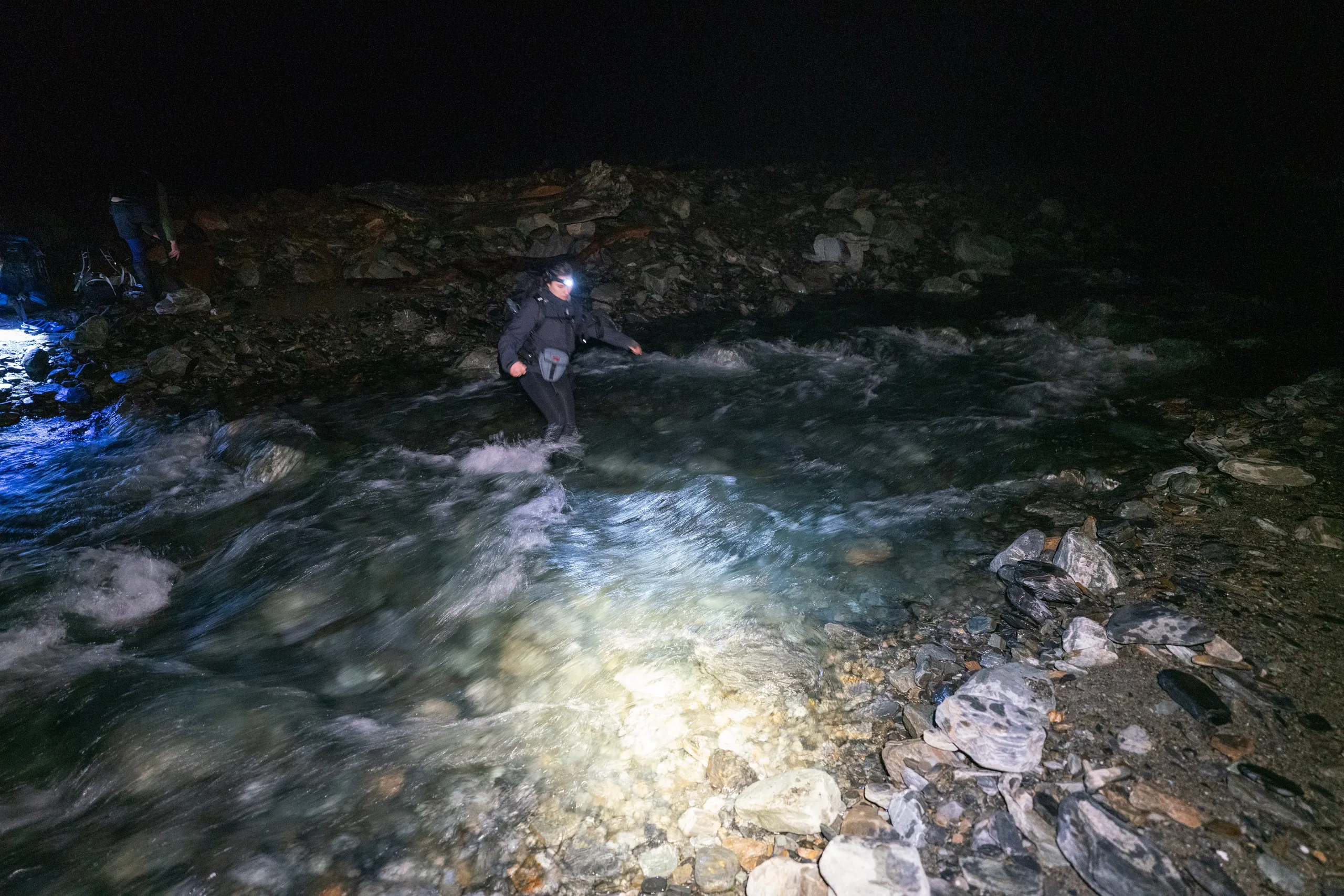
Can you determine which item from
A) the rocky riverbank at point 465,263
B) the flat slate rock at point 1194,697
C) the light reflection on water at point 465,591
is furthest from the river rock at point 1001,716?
the rocky riverbank at point 465,263

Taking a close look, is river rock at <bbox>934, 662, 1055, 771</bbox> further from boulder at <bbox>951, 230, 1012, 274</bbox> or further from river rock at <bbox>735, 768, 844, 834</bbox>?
boulder at <bbox>951, 230, 1012, 274</bbox>

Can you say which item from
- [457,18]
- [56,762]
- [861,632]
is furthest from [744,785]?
[457,18]

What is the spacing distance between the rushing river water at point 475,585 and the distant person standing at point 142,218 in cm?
278

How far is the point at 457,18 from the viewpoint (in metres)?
21.8

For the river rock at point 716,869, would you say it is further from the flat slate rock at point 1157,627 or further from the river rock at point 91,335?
the river rock at point 91,335

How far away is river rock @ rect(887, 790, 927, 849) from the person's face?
517 cm

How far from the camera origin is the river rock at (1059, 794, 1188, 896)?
2316 millimetres

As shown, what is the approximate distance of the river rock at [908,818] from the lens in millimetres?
2645

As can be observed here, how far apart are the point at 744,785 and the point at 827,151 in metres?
17.3

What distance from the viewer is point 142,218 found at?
29.0ft

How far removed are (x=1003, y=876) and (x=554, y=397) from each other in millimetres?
5892

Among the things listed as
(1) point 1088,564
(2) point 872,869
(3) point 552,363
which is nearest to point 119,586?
(3) point 552,363

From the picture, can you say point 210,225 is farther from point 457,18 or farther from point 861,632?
point 457,18

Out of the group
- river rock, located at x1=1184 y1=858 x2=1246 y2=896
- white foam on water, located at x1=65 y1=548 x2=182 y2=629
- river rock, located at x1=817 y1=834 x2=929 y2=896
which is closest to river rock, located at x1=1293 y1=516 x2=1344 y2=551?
river rock, located at x1=1184 y1=858 x2=1246 y2=896
